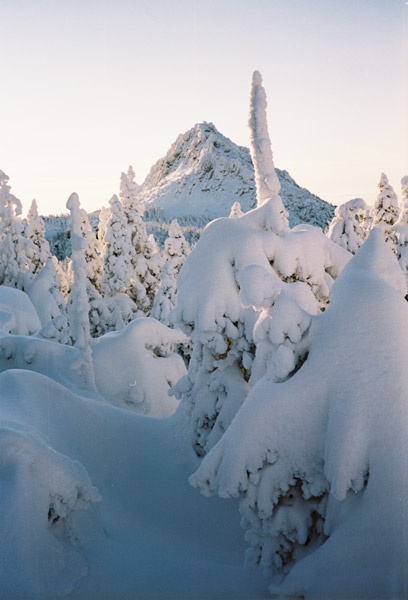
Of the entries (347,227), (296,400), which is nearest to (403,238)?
(347,227)

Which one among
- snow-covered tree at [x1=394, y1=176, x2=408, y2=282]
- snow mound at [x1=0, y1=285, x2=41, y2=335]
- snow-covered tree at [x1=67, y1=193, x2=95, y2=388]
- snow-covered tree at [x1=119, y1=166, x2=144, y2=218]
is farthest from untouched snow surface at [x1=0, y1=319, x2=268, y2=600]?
snow-covered tree at [x1=119, y1=166, x2=144, y2=218]

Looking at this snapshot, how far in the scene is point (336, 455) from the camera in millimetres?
5340

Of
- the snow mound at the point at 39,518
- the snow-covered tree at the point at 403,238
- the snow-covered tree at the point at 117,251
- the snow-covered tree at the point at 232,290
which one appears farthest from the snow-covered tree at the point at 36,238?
the snow mound at the point at 39,518

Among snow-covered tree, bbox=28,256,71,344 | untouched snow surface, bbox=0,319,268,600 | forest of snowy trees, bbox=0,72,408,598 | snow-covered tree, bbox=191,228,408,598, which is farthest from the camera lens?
snow-covered tree, bbox=28,256,71,344

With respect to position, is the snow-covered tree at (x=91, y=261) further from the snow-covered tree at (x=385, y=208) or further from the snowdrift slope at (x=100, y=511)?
the snowdrift slope at (x=100, y=511)

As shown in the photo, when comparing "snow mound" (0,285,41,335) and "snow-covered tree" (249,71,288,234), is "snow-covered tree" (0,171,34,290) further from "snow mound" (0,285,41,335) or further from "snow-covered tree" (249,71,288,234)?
"snow-covered tree" (249,71,288,234)

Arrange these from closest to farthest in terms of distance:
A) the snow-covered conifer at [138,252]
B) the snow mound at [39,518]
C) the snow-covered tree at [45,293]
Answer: the snow mound at [39,518] → the snow-covered conifer at [138,252] → the snow-covered tree at [45,293]

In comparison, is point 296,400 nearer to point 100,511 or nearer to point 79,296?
point 100,511

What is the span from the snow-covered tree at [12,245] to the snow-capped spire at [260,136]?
85.2 ft

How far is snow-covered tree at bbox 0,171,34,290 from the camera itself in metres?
34.0

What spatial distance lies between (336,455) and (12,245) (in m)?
32.7

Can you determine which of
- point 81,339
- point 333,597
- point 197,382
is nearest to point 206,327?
point 197,382

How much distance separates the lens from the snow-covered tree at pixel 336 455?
498 centimetres

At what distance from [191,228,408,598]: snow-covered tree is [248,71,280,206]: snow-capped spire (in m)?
5.19
